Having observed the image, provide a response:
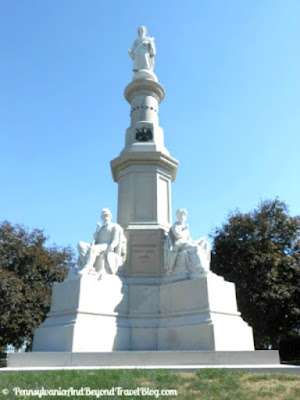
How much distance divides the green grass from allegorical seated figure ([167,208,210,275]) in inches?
182

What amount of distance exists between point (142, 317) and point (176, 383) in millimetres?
5484

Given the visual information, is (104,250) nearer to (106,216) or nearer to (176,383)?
(106,216)

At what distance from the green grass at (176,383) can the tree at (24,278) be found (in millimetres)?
16804

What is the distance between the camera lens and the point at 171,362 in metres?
9.02

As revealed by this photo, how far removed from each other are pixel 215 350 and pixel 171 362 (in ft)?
4.16

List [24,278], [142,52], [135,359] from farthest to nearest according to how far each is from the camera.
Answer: [24,278]
[142,52]
[135,359]

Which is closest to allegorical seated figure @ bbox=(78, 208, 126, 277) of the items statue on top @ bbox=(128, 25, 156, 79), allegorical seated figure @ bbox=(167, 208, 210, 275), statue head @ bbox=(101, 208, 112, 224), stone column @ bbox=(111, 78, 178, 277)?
statue head @ bbox=(101, 208, 112, 224)

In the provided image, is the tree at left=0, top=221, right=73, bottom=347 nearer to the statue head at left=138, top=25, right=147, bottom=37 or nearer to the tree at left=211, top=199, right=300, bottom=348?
the tree at left=211, top=199, right=300, bottom=348

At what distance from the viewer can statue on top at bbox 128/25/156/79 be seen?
16125 millimetres

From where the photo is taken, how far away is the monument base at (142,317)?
33.4 feet

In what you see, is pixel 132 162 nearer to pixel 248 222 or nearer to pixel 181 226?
pixel 181 226

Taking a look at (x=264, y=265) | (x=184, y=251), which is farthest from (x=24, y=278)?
(x=184, y=251)

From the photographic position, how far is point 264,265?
23.5 metres

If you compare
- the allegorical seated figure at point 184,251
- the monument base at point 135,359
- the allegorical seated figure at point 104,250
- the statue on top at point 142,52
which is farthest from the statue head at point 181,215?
the statue on top at point 142,52
